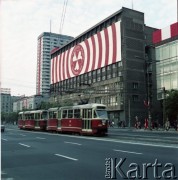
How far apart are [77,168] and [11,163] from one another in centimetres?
318

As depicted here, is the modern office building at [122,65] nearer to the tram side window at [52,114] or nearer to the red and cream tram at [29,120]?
the red and cream tram at [29,120]

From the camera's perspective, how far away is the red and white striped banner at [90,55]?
7806cm

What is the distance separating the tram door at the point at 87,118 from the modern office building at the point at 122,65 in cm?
3970

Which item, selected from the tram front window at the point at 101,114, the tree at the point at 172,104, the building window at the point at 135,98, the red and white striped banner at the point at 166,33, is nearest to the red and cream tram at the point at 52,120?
the tram front window at the point at 101,114

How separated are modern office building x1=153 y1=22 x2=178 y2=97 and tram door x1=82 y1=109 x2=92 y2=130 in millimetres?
27711

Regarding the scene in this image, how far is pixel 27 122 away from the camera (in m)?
48.7

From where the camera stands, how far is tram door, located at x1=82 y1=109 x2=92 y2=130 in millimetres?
29038

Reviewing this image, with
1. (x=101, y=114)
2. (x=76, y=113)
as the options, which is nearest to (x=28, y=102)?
(x=76, y=113)

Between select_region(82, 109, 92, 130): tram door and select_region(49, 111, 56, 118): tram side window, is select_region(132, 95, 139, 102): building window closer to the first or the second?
select_region(49, 111, 56, 118): tram side window

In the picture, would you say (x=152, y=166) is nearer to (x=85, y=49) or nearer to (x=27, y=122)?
(x=27, y=122)

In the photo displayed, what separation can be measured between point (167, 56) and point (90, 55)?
3305 cm

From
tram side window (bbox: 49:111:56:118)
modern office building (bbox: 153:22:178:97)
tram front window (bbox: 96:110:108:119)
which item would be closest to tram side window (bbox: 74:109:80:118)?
tram front window (bbox: 96:110:108:119)

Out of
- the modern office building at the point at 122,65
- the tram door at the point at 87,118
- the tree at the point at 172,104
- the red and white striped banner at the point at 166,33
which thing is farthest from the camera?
the modern office building at the point at 122,65

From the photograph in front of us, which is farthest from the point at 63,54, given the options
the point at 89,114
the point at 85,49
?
the point at 89,114
